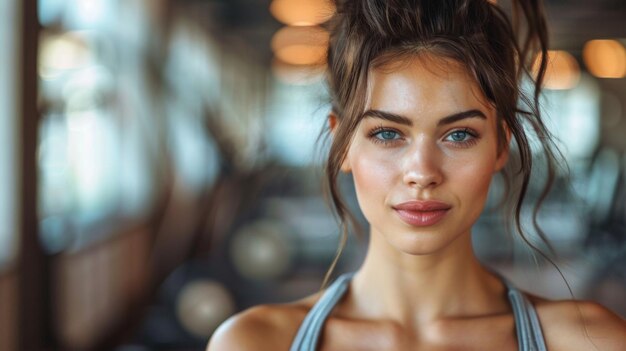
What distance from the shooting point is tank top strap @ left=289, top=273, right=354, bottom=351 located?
3.15ft

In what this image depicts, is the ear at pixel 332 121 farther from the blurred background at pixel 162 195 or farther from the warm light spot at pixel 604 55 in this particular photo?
the warm light spot at pixel 604 55

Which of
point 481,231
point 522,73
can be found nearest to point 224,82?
point 481,231

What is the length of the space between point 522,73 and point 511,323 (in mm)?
299

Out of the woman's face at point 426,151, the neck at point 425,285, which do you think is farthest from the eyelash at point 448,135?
the neck at point 425,285

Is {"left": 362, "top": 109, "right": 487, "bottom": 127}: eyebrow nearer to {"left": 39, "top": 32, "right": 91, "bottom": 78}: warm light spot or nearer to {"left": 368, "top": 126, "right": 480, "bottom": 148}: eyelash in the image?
{"left": 368, "top": 126, "right": 480, "bottom": 148}: eyelash

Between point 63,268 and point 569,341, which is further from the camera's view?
point 63,268

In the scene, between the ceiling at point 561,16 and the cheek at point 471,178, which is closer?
the cheek at point 471,178

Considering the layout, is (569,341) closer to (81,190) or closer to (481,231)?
(81,190)

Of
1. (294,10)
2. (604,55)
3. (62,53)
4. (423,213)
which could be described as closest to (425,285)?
(423,213)

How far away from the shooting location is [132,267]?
5.34m

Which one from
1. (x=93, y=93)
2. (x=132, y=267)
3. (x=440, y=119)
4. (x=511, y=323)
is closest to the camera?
(x=440, y=119)

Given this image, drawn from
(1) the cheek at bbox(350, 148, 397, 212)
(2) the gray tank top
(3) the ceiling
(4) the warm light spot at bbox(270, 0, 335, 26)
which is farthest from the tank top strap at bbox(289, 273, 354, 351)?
(3) the ceiling

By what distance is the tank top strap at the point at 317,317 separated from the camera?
96cm

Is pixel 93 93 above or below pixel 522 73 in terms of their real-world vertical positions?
below
